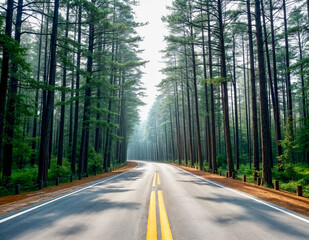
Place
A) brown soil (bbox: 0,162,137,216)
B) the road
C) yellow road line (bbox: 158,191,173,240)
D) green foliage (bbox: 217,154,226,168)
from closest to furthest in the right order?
yellow road line (bbox: 158,191,173,240) < the road < brown soil (bbox: 0,162,137,216) < green foliage (bbox: 217,154,226,168)

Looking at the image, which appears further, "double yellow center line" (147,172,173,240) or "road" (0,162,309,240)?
"road" (0,162,309,240)

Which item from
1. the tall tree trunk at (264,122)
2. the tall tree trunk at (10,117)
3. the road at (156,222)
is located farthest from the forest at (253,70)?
the tall tree trunk at (10,117)

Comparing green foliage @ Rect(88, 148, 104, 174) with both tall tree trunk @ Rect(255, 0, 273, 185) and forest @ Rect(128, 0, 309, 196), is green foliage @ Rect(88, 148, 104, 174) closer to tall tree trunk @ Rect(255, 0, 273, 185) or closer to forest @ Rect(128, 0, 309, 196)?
forest @ Rect(128, 0, 309, 196)

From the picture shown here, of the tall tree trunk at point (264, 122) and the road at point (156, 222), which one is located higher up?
the tall tree trunk at point (264, 122)

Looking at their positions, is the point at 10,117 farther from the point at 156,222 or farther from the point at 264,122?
the point at 264,122

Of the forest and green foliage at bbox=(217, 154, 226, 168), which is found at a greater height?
the forest

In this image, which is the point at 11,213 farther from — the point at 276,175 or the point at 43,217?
the point at 276,175

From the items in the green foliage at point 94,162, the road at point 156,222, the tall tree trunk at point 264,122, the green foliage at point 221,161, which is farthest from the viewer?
the green foliage at point 221,161

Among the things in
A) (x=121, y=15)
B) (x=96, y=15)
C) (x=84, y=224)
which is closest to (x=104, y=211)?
(x=84, y=224)

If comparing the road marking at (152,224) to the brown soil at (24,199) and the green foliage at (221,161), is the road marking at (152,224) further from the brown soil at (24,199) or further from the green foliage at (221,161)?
the green foliage at (221,161)

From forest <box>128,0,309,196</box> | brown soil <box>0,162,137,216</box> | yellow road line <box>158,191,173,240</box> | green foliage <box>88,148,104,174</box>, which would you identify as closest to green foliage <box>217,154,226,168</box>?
forest <box>128,0,309,196</box>

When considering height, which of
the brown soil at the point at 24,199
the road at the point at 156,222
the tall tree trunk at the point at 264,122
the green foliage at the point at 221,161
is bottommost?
the green foliage at the point at 221,161

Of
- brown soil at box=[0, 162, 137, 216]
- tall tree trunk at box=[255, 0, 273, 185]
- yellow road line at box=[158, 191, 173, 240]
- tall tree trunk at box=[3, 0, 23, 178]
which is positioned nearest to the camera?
yellow road line at box=[158, 191, 173, 240]

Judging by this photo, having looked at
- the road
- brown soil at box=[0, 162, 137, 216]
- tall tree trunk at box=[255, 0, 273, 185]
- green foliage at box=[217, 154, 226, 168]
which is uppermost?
tall tree trunk at box=[255, 0, 273, 185]
